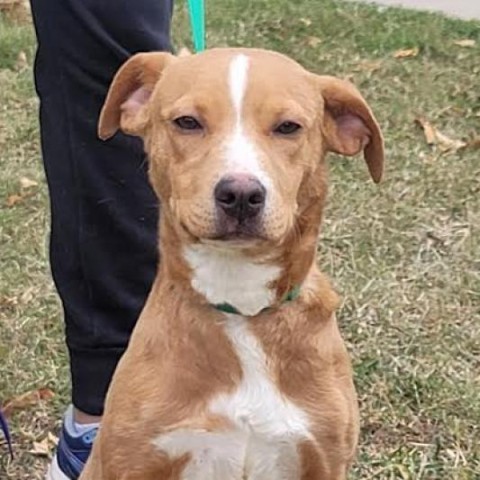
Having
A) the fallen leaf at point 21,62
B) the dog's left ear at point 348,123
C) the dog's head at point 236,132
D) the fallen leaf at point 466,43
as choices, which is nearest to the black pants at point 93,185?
the dog's head at point 236,132

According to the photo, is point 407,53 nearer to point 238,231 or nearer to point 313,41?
point 313,41

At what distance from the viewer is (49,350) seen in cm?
436

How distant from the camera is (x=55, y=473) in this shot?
147 inches

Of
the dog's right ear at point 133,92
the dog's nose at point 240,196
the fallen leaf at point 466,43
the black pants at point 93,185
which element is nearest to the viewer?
the dog's nose at point 240,196

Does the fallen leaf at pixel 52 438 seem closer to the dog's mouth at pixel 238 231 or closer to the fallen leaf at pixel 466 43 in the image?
the dog's mouth at pixel 238 231

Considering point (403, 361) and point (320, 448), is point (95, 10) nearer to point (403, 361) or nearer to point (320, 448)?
point (320, 448)

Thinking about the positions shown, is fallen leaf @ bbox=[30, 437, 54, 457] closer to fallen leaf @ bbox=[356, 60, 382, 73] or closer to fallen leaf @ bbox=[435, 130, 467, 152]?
fallen leaf @ bbox=[435, 130, 467, 152]

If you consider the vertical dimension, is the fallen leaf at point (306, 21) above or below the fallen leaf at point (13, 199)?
below

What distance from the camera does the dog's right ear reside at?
2998 mm

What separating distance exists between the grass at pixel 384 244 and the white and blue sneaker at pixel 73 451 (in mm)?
182

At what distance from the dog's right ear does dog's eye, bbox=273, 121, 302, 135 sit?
313 millimetres

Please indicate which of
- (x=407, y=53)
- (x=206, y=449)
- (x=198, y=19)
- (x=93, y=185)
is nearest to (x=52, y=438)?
(x=93, y=185)

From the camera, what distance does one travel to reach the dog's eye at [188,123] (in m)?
2.80

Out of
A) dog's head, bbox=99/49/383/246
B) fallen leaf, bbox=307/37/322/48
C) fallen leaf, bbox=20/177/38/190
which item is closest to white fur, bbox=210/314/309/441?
dog's head, bbox=99/49/383/246
